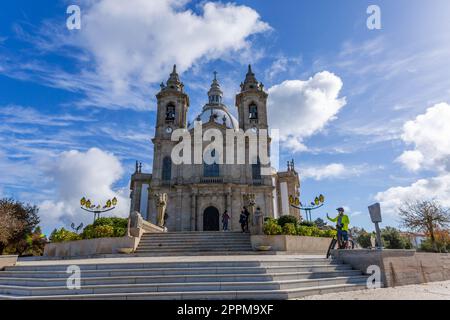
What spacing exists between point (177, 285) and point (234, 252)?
27.2 feet

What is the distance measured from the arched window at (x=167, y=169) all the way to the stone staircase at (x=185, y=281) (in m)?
25.9

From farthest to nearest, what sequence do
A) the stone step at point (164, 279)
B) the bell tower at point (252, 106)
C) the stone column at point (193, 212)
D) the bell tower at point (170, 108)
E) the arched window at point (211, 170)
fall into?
the bell tower at point (252, 106), the bell tower at point (170, 108), the arched window at point (211, 170), the stone column at point (193, 212), the stone step at point (164, 279)

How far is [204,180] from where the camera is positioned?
32.5 metres

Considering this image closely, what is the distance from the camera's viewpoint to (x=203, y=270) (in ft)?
23.2

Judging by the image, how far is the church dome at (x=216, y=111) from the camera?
1665 inches

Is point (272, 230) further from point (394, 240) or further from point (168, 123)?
point (394, 240)

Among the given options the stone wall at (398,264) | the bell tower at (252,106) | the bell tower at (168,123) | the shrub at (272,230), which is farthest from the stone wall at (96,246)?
the bell tower at (252,106)

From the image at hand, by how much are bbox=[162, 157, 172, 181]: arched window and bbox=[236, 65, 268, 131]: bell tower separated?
11021 mm

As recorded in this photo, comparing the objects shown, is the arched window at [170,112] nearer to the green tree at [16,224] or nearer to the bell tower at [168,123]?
the bell tower at [168,123]

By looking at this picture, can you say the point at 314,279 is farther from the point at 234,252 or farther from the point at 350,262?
the point at 234,252

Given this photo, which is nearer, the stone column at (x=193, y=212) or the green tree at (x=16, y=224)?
the green tree at (x=16, y=224)

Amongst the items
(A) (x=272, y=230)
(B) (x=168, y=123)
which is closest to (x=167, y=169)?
(B) (x=168, y=123)

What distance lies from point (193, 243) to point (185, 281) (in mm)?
9112
